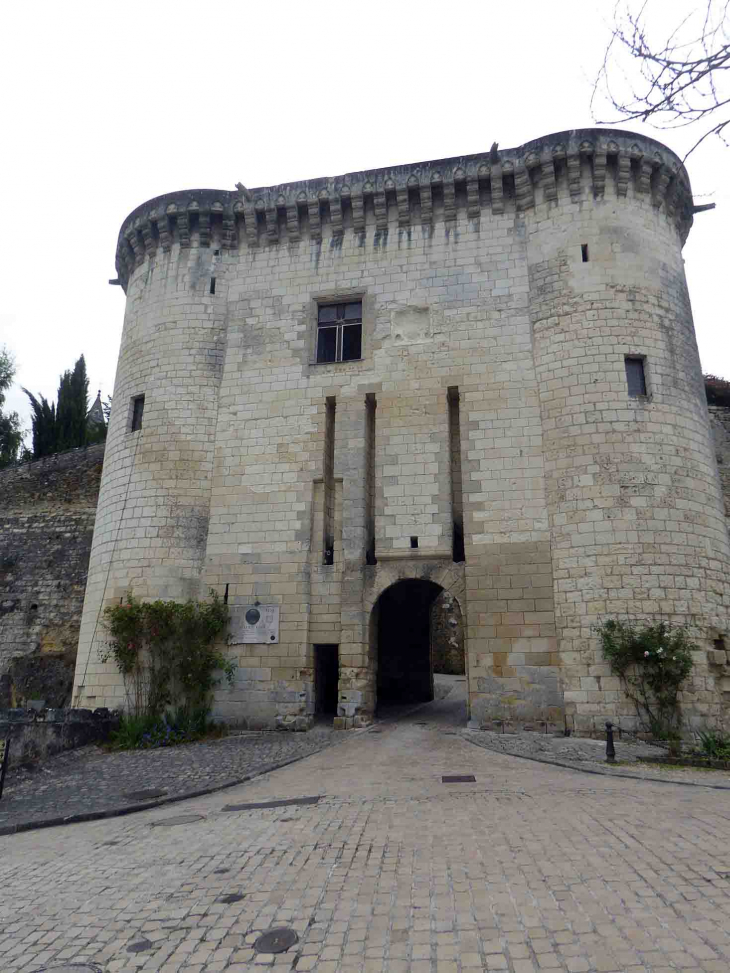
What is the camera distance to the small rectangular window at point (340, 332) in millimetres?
15680

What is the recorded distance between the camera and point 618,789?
7539mm

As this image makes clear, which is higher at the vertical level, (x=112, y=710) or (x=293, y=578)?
(x=293, y=578)

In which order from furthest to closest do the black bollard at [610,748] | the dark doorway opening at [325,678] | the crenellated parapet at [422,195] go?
the crenellated parapet at [422,195]
the dark doorway opening at [325,678]
the black bollard at [610,748]

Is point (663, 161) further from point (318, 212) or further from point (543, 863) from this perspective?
point (543, 863)

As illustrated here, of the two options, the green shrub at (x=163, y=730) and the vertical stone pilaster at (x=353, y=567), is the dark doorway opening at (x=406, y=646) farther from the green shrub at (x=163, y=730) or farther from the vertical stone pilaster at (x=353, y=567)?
the green shrub at (x=163, y=730)

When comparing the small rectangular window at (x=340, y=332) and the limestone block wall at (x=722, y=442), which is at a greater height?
the small rectangular window at (x=340, y=332)

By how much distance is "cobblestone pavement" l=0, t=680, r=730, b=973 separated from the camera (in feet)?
12.0

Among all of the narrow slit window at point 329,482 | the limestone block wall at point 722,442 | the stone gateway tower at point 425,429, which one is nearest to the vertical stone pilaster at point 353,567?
the stone gateway tower at point 425,429

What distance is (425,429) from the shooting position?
567 inches

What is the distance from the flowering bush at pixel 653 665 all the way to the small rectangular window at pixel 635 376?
15.5 ft

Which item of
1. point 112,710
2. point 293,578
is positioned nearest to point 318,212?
point 293,578

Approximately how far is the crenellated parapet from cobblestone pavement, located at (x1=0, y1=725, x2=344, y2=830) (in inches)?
460

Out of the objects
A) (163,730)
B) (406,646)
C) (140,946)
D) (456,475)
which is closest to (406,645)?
(406,646)

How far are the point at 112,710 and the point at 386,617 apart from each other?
7317mm
